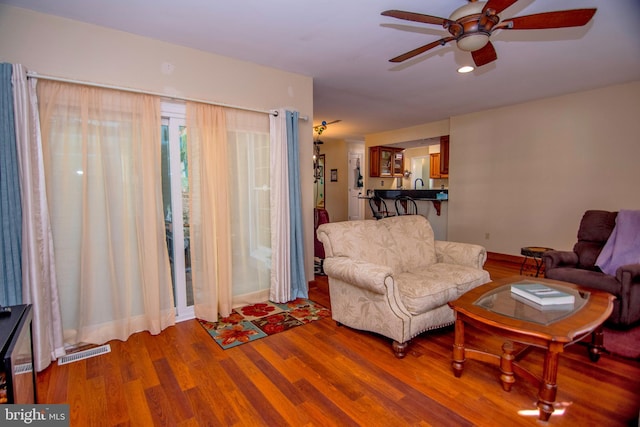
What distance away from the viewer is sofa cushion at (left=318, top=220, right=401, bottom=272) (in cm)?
272

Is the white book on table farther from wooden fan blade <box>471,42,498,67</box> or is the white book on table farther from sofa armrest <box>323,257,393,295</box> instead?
wooden fan blade <box>471,42,498,67</box>

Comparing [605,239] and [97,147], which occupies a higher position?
[97,147]

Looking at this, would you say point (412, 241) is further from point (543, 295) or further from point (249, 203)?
point (249, 203)

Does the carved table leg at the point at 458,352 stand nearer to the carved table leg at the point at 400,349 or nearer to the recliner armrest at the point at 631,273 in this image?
the carved table leg at the point at 400,349

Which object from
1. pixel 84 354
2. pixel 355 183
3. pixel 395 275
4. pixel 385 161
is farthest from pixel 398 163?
pixel 84 354

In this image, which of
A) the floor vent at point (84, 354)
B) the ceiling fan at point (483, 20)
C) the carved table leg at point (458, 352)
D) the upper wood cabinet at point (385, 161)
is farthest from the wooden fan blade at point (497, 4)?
the upper wood cabinet at point (385, 161)

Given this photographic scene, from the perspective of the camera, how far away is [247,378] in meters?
2.06

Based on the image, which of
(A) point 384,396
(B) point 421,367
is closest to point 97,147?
(A) point 384,396

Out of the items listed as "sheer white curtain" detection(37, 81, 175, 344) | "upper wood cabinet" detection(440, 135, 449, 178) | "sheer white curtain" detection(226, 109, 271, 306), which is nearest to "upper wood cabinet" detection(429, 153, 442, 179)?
"upper wood cabinet" detection(440, 135, 449, 178)

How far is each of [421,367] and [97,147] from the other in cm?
287

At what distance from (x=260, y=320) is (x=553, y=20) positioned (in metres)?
3.03

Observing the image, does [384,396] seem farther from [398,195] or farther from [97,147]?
[398,195]

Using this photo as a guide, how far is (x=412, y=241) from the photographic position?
3.15m

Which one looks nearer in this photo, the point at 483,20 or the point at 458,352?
the point at 483,20
